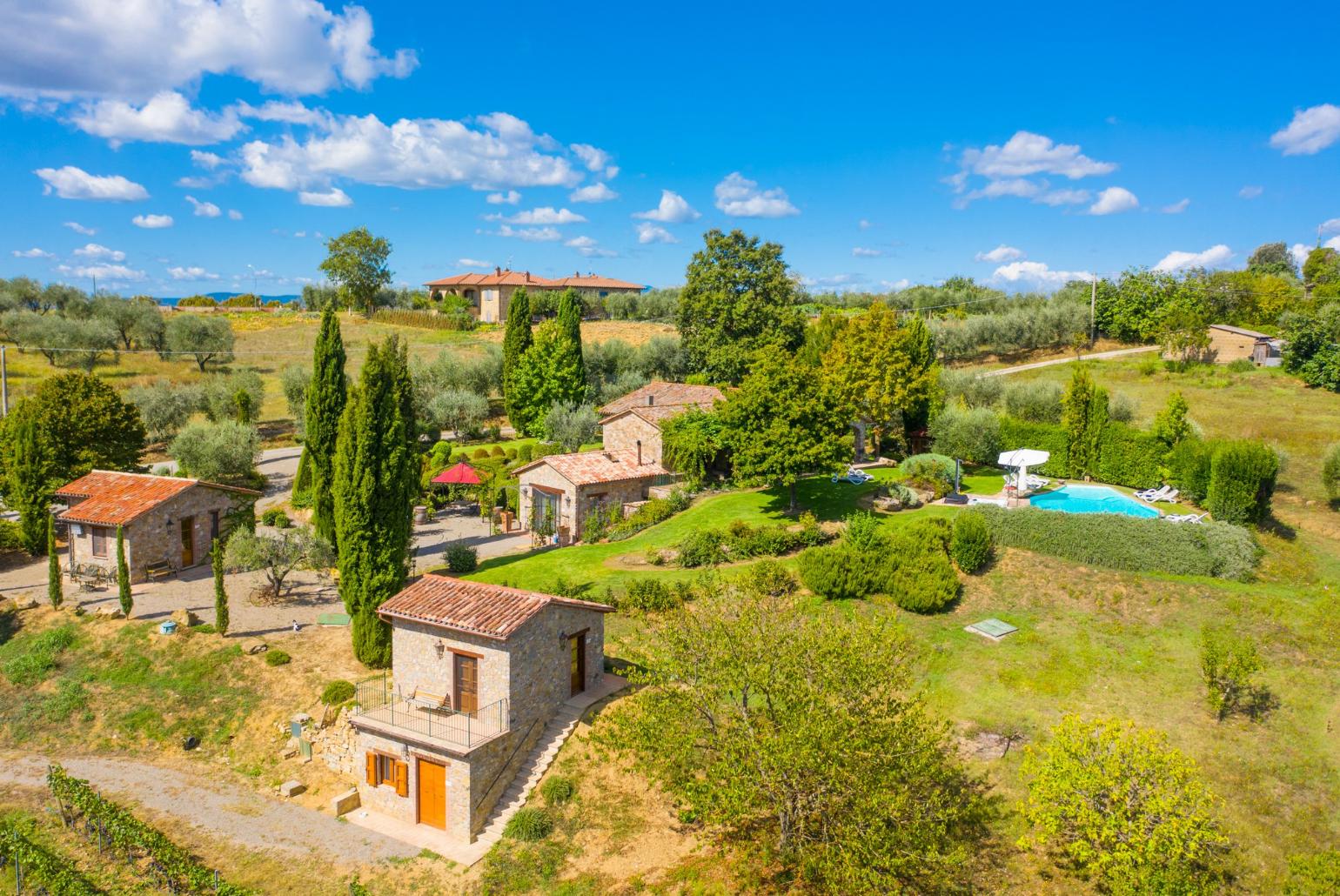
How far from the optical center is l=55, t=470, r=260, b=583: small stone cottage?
105ft

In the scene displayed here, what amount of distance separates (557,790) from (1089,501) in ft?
88.2

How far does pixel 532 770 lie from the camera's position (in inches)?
830

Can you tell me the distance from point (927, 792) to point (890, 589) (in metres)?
10.3

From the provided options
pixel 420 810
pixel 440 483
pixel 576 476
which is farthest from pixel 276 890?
pixel 440 483

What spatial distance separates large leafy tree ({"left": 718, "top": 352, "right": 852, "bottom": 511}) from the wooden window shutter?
17.3 m

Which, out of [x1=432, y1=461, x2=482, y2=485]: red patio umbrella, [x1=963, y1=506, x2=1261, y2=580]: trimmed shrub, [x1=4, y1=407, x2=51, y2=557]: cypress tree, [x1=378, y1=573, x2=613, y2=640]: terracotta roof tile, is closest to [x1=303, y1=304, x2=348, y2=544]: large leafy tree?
[x1=432, y1=461, x2=482, y2=485]: red patio umbrella

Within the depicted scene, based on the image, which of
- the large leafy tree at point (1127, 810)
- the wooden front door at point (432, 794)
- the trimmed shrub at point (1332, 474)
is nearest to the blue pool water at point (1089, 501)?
the trimmed shrub at point (1332, 474)

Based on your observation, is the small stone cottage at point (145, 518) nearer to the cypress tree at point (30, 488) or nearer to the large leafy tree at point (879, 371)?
the cypress tree at point (30, 488)

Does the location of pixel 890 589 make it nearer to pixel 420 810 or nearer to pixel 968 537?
pixel 968 537

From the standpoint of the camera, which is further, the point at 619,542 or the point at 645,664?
the point at 619,542

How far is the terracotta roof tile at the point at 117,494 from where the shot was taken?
3197cm

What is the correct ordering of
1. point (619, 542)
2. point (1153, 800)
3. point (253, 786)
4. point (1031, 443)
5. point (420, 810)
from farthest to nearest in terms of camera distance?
point (1031, 443)
point (619, 542)
point (253, 786)
point (420, 810)
point (1153, 800)

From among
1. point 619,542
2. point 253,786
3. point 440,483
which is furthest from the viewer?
point 440,483

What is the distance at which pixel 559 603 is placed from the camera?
72.8 feet
